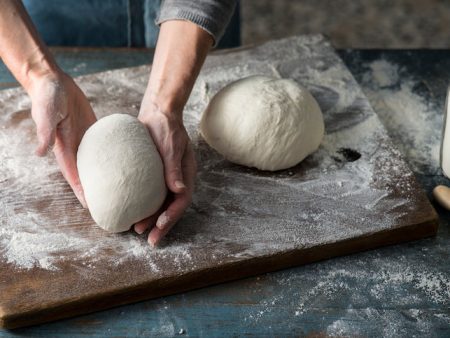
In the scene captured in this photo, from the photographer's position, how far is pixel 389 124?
5.74 feet

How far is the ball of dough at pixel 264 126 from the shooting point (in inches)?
59.6

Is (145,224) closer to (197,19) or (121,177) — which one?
(121,177)

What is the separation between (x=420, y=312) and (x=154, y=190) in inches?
23.0

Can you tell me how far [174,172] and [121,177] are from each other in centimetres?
11

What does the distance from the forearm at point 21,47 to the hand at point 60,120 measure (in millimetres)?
36

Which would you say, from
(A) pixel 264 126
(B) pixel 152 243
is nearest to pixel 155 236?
(B) pixel 152 243

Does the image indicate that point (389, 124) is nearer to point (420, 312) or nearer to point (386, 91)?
point (386, 91)

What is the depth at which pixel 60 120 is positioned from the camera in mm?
1444

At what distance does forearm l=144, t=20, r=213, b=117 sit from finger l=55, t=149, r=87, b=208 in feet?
0.74

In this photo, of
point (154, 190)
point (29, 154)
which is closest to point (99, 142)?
point (154, 190)

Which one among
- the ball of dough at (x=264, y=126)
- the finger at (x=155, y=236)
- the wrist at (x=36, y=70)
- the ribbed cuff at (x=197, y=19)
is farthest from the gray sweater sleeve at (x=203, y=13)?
the finger at (x=155, y=236)

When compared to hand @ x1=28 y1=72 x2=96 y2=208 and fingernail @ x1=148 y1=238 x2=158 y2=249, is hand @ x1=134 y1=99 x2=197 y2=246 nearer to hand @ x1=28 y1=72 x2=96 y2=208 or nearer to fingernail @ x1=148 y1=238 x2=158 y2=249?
fingernail @ x1=148 y1=238 x2=158 y2=249

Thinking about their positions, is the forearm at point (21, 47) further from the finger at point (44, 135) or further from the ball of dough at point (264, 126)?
the ball of dough at point (264, 126)

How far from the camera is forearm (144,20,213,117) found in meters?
1.49
